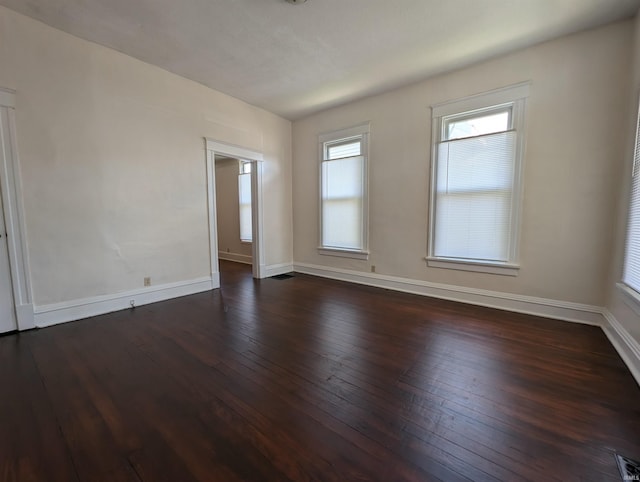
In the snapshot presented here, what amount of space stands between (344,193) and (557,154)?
2.83 metres

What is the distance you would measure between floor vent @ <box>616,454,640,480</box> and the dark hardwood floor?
0.10 ft

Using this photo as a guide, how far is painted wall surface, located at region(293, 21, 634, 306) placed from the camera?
8.86ft

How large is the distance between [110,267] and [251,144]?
2.83 metres

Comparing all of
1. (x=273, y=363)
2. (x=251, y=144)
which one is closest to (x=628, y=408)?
(x=273, y=363)

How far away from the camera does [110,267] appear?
324cm

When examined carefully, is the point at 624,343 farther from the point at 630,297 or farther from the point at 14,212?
the point at 14,212

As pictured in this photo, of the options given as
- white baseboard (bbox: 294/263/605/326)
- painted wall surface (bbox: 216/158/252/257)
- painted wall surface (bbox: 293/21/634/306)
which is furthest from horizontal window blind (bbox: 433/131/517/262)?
painted wall surface (bbox: 216/158/252/257)

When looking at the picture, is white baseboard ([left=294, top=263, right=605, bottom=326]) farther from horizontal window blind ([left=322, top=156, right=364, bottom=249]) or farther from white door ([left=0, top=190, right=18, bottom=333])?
white door ([left=0, top=190, right=18, bottom=333])

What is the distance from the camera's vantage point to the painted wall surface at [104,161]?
2.70 meters

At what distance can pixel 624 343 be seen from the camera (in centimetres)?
222

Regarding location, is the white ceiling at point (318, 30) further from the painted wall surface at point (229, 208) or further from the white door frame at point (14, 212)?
the painted wall surface at point (229, 208)

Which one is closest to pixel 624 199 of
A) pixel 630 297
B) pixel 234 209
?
pixel 630 297

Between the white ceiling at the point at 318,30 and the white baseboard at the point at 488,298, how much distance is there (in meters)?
2.88

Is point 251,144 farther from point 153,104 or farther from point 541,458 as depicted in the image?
point 541,458
